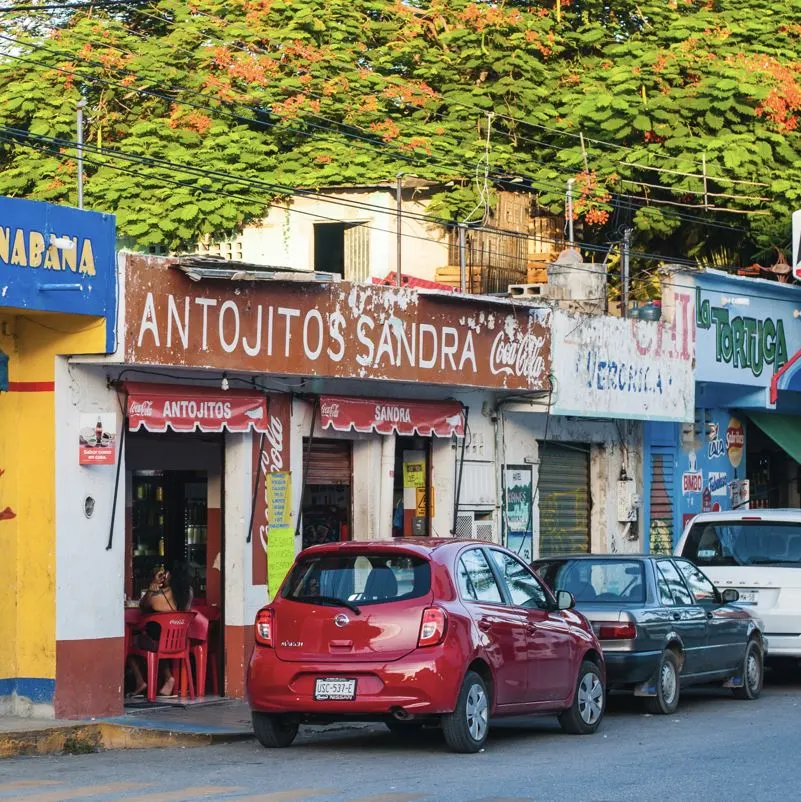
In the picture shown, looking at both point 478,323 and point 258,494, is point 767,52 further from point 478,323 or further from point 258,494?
point 258,494

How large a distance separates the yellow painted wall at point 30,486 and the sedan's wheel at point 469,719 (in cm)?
408

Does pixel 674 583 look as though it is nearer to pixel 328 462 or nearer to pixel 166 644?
pixel 328 462

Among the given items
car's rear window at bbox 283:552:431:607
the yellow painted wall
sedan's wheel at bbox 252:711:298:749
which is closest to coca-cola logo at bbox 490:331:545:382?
the yellow painted wall

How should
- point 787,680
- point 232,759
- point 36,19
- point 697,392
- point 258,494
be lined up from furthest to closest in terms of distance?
point 36,19
point 697,392
point 787,680
point 258,494
point 232,759

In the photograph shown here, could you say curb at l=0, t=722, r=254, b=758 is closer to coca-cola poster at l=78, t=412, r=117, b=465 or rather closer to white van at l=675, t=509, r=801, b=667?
coca-cola poster at l=78, t=412, r=117, b=465

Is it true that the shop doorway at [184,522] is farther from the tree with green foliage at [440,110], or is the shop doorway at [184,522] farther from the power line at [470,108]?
the power line at [470,108]

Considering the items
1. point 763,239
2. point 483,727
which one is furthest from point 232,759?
point 763,239

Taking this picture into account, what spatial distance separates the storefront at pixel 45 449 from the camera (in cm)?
1407

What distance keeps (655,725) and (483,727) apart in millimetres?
2697

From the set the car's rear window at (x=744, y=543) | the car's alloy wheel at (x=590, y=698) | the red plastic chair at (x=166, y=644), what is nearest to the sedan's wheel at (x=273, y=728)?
the car's alloy wheel at (x=590, y=698)

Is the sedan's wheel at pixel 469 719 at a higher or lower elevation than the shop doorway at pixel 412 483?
lower

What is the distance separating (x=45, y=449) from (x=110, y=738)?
2616 mm

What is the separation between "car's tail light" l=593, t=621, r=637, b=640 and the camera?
1445cm

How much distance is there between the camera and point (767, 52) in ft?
91.2
